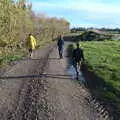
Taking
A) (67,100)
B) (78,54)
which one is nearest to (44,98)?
(67,100)

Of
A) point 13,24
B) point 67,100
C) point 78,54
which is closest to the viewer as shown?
point 67,100

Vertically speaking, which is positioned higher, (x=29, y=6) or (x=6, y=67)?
(x=29, y=6)

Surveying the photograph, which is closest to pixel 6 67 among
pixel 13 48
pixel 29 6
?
pixel 13 48

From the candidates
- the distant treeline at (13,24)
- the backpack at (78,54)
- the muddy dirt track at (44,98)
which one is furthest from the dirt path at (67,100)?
the distant treeline at (13,24)

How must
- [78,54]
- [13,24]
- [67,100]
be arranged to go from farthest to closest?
1. [13,24]
2. [78,54]
3. [67,100]

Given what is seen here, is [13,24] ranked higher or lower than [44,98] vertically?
higher

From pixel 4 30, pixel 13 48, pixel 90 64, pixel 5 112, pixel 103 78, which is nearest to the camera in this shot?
pixel 5 112

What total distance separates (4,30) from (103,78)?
14.2 m

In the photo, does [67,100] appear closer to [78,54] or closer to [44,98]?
[44,98]

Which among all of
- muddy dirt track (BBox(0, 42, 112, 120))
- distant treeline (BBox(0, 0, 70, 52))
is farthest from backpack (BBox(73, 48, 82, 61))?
distant treeline (BBox(0, 0, 70, 52))

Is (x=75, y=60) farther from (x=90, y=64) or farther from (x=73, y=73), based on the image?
(x=90, y=64)

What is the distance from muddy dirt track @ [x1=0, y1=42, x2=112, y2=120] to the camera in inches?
490

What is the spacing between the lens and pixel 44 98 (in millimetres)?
14953

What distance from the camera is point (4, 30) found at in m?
33.2
